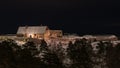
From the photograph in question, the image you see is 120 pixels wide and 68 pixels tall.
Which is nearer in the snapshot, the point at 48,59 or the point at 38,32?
the point at 48,59

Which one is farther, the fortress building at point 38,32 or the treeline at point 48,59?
the fortress building at point 38,32

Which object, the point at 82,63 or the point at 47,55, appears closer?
the point at 47,55

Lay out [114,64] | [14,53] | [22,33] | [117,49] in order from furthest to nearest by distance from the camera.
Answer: [22,33] < [117,49] < [114,64] < [14,53]

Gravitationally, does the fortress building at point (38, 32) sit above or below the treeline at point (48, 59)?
above

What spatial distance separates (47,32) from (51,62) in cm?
8653

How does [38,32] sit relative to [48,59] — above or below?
above

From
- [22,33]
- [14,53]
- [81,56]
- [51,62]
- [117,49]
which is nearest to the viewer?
[51,62]

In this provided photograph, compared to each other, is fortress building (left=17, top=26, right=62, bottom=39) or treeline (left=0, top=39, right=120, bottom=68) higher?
fortress building (left=17, top=26, right=62, bottom=39)

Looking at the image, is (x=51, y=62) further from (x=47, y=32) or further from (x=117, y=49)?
(x=47, y=32)

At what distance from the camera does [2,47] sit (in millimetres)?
38188

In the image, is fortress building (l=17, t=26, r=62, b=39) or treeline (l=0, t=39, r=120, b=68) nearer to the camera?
treeline (l=0, t=39, r=120, b=68)

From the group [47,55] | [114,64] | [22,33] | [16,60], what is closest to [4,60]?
[16,60]

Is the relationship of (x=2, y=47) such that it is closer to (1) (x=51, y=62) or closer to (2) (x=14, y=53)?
(2) (x=14, y=53)

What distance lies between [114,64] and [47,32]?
253 feet
